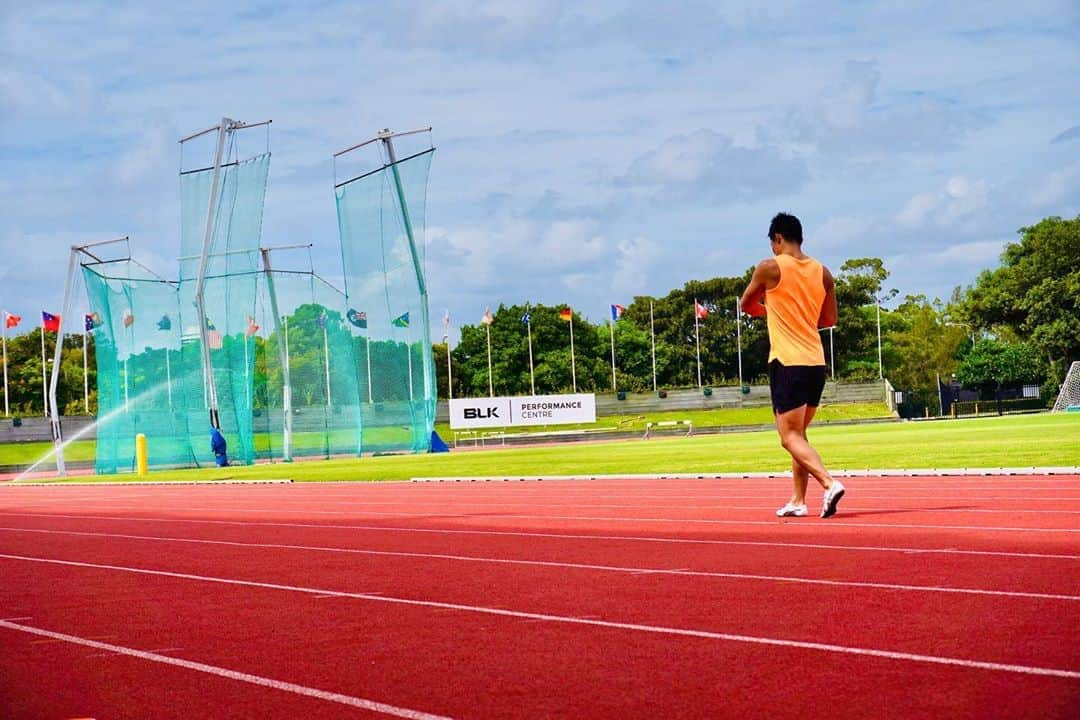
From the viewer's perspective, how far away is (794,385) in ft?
30.2

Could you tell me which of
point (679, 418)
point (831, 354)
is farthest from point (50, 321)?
point (831, 354)

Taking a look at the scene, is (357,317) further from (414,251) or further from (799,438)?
(799,438)

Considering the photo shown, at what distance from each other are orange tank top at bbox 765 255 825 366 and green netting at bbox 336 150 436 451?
2450cm

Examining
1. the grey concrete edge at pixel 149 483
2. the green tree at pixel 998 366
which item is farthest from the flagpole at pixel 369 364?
the green tree at pixel 998 366

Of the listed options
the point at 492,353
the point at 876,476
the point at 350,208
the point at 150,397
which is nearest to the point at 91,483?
the point at 150,397

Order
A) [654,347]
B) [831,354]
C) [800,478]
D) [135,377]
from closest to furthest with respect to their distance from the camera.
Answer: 1. [800,478]
2. [135,377]
3. [831,354]
4. [654,347]

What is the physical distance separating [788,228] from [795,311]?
61 cm

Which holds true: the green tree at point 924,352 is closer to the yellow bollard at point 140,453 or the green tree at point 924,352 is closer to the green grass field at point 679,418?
the green grass field at point 679,418

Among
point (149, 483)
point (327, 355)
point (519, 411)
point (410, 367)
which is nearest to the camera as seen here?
point (149, 483)

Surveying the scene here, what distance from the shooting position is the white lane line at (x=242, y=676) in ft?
13.2

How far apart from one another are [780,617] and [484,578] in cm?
228

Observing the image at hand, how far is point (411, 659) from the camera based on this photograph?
4914 mm

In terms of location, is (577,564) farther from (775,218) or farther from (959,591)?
(775,218)

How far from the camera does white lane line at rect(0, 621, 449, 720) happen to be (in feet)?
13.2
